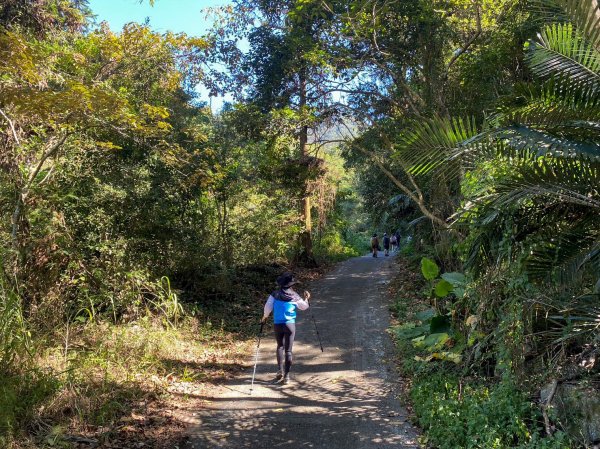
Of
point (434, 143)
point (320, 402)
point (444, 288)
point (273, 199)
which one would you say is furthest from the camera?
point (273, 199)

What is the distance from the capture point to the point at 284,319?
6.93 meters

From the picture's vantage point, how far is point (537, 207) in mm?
4824

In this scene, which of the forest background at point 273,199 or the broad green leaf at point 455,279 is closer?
the forest background at point 273,199

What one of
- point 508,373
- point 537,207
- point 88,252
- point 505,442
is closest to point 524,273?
point 537,207

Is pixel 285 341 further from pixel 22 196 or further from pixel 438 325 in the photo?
pixel 22 196

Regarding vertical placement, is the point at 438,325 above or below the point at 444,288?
below

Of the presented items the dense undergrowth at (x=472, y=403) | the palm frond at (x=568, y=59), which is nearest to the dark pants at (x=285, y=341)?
the dense undergrowth at (x=472, y=403)

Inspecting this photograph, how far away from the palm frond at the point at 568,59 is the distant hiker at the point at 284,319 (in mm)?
4293

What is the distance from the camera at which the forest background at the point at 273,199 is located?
452 cm

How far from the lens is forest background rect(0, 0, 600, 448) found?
4.52 metres

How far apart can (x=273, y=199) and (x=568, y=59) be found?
12338 millimetres

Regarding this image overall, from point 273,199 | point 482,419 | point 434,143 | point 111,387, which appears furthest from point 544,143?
point 273,199

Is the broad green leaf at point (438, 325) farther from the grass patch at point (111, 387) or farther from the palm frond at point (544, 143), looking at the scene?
the palm frond at point (544, 143)

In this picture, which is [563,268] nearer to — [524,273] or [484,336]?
[524,273]
